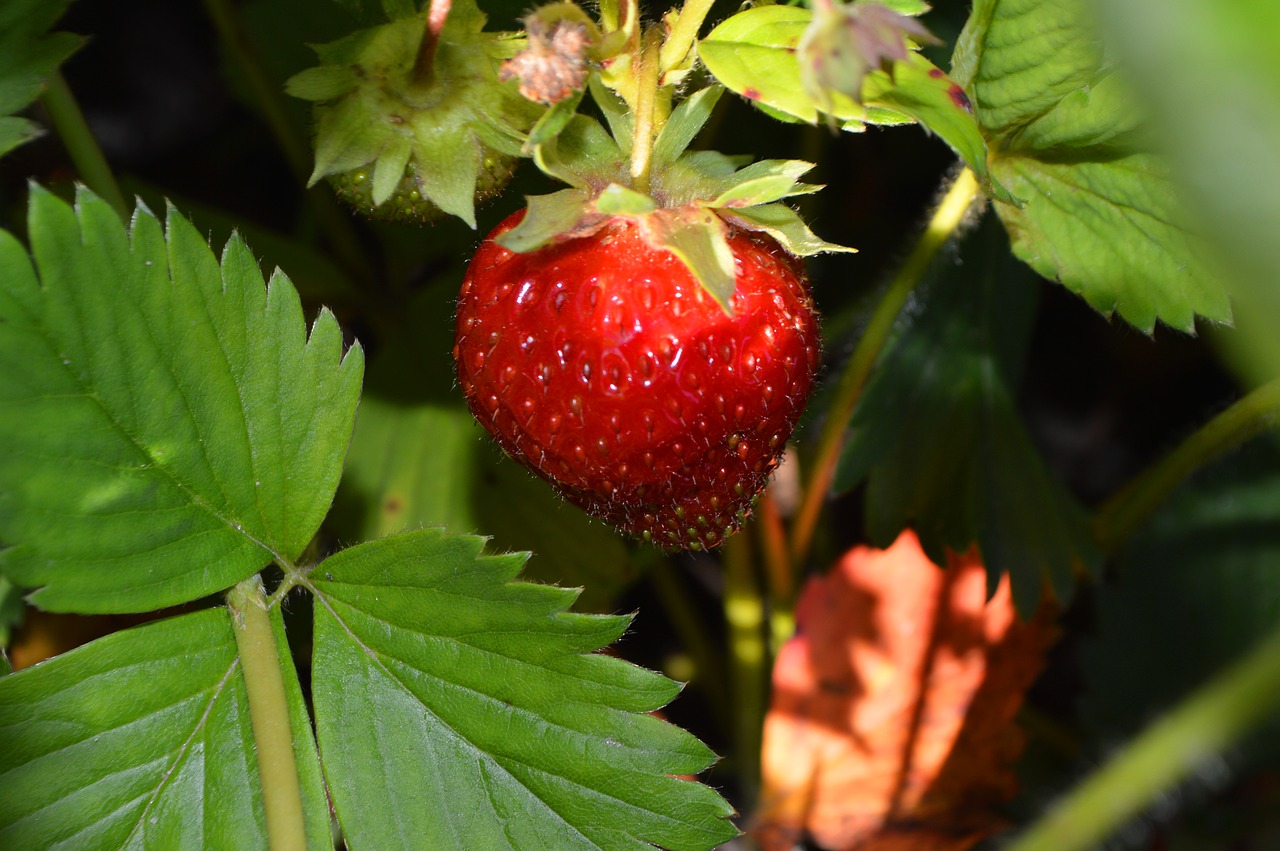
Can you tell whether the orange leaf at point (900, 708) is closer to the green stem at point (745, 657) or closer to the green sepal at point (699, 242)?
the green stem at point (745, 657)

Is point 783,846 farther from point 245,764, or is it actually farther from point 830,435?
point 245,764

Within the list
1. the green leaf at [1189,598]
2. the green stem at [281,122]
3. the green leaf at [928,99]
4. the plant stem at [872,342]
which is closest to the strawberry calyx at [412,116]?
the green leaf at [928,99]

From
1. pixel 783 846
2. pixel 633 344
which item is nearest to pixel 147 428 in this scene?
pixel 633 344

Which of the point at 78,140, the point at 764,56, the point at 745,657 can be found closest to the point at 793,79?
the point at 764,56

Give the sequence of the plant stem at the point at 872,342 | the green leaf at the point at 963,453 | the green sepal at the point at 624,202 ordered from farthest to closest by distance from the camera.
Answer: the green leaf at the point at 963,453
the plant stem at the point at 872,342
the green sepal at the point at 624,202

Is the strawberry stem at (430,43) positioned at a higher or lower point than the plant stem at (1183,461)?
higher

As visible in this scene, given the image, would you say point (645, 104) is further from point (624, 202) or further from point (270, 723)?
point (270, 723)

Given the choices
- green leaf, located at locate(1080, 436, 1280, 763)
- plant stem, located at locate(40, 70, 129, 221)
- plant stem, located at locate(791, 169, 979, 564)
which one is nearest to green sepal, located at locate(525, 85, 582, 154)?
plant stem, located at locate(791, 169, 979, 564)

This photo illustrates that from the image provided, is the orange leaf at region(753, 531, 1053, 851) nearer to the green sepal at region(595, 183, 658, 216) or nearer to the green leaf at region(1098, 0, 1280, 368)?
the green sepal at region(595, 183, 658, 216)
